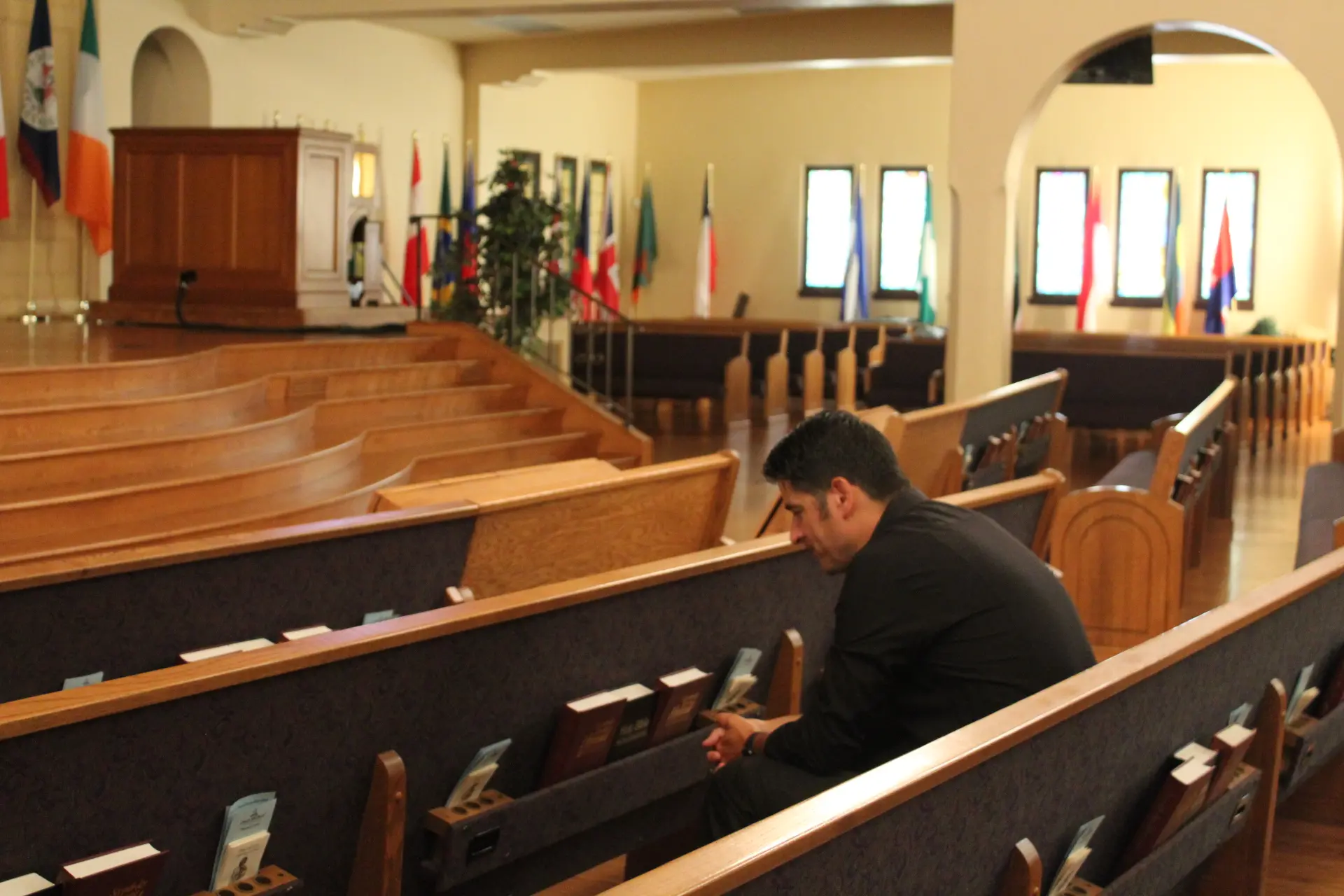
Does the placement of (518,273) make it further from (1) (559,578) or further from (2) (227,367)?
(1) (559,578)

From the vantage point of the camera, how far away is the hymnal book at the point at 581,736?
2.60 m

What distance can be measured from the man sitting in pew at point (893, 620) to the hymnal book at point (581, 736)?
25 cm

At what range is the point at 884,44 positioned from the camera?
Answer: 1250cm

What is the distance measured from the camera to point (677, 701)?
2.82 metres

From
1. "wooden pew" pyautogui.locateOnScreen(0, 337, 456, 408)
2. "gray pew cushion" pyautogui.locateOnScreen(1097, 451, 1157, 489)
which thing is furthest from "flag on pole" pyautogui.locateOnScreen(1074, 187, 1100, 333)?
"wooden pew" pyautogui.locateOnScreen(0, 337, 456, 408)

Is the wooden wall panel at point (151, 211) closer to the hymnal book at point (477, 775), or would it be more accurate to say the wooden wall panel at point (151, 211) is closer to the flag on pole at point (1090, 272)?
the hymnal book at point (477, 775)

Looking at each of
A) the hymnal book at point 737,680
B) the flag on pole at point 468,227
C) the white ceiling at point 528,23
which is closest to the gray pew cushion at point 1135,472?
the hymnal book at point 737,680

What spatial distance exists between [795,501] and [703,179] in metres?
16.0

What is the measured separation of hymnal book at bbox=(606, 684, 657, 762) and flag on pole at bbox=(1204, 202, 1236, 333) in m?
14.1

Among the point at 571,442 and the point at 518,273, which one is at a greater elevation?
the point at 518,273

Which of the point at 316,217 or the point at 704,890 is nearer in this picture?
the point at 704,890

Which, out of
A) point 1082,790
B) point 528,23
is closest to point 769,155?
point 528,23

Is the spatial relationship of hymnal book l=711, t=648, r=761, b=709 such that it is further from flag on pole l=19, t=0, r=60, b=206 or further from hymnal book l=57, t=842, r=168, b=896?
flag on pole l=19, t=0, r=60, b=206

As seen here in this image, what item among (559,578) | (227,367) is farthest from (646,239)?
(559,578)
